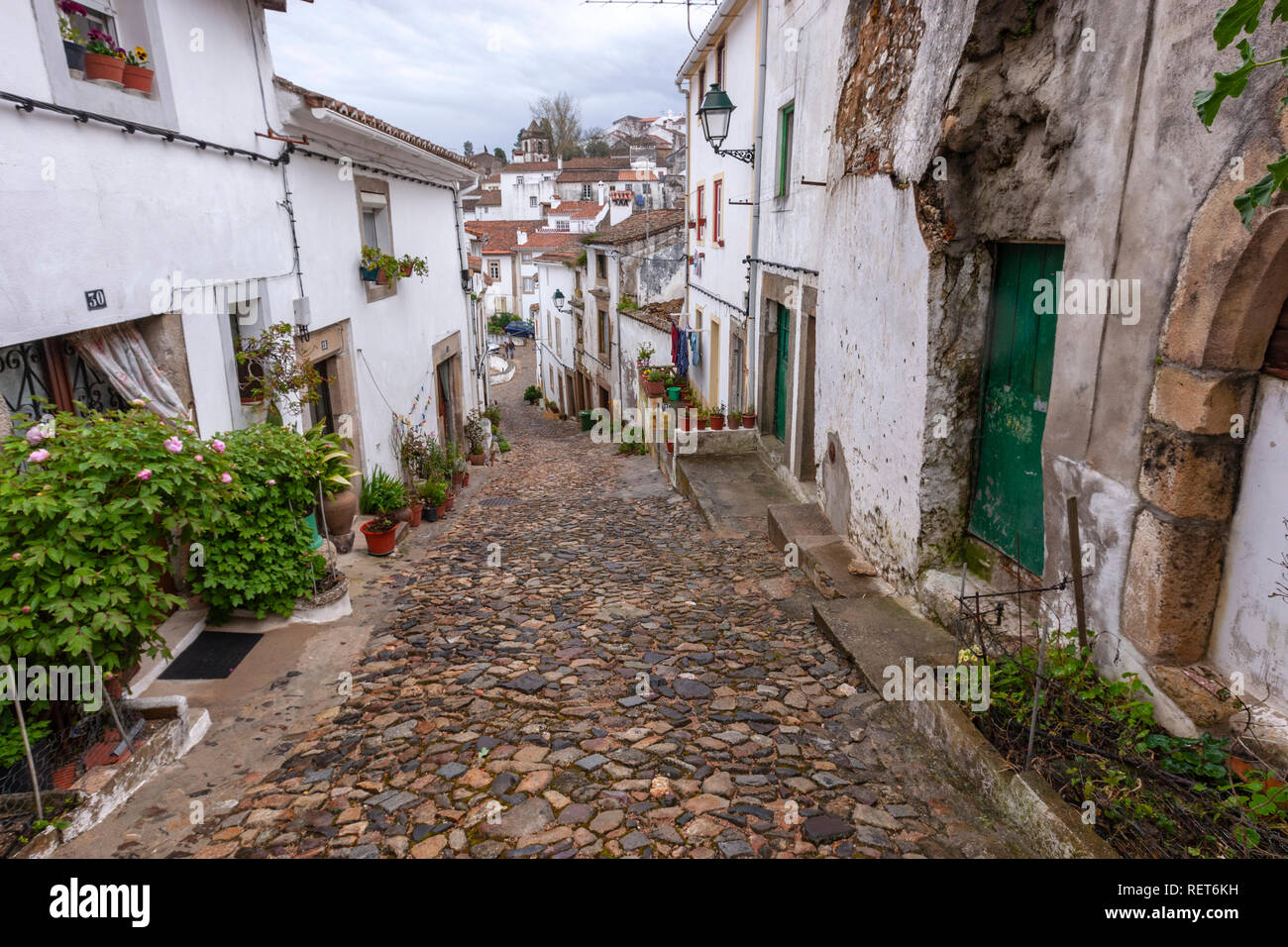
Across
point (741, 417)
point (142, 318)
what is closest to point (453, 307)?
point (741, 417)

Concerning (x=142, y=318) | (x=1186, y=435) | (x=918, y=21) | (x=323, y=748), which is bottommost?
(x=323, y=748)

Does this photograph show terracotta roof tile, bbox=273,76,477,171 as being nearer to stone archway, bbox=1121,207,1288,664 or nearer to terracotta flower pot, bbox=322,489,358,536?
terracotta flower pot, bbox=322,489,358,536

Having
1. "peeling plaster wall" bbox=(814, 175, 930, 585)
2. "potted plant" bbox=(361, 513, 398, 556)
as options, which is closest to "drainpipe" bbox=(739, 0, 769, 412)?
"peeling plaster wall" bbox=(814, 175, 930, 585)

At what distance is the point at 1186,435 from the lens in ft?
10.8

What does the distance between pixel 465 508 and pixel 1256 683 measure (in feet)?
32.4

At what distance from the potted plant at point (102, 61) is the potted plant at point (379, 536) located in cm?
475

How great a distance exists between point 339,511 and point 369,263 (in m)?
4.01

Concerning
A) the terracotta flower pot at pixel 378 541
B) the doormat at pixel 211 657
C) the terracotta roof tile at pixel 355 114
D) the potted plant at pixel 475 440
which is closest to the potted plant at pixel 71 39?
the terracotta roof tile at pixel 355 114

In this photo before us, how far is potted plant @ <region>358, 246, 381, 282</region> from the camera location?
382 inches

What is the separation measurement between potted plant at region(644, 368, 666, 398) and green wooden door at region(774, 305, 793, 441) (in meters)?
4.98

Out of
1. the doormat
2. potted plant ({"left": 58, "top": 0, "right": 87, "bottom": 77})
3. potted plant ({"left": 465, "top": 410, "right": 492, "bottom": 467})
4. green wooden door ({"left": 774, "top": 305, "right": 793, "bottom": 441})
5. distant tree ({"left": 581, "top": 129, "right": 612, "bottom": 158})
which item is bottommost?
potted plant ({"left": 465, "top": 410, "right": 492, "bottom": 467})

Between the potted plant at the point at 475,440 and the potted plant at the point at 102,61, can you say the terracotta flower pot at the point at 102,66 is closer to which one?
the potted plant at the point at 102,61

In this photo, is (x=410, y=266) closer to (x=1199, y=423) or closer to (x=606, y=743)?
(x=606, y=743)
